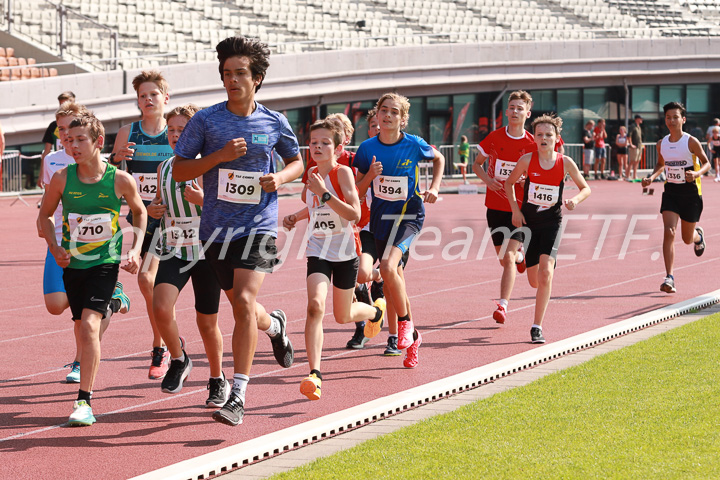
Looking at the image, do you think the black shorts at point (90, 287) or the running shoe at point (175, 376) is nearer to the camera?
the black shorts at point (90, 287)

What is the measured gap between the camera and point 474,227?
21.1 meters

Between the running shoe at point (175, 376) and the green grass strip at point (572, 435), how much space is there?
5.88 feet

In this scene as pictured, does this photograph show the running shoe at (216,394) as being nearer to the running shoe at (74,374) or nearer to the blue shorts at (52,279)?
the running shoe at (74,374)

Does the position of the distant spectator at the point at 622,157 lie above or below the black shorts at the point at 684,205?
below

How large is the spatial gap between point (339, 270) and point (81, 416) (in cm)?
205

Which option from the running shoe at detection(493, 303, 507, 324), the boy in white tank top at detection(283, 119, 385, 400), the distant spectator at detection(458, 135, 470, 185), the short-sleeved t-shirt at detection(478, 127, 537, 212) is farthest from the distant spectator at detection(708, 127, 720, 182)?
the boy in white tank top at detection(283, 119, 385, 400)

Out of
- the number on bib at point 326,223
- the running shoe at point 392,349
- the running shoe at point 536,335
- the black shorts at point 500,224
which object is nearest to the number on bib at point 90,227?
the number on bib at point 326,223

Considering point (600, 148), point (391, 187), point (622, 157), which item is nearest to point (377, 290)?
point (391, 187)

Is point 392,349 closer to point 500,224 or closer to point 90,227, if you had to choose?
point 500,224

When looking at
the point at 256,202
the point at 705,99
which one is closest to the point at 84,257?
the point at 256,202

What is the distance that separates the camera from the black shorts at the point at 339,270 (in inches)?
288

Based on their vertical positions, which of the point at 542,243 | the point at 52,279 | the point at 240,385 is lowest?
the point at 240,385

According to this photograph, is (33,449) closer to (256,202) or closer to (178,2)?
(256,202)

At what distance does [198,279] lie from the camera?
6.85 metres
